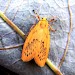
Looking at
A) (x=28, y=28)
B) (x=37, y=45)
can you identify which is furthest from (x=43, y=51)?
(x=28, y=28)

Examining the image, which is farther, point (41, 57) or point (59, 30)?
point (59, 30)

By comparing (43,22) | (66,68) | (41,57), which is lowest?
(66,68)

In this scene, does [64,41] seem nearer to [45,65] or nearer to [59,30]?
[59,30]

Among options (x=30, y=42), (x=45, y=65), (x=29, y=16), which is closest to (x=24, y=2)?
(x=29, y=16)

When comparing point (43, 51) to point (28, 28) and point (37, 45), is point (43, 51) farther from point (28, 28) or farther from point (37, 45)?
point (28, 28)

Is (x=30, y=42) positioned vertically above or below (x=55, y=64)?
above
